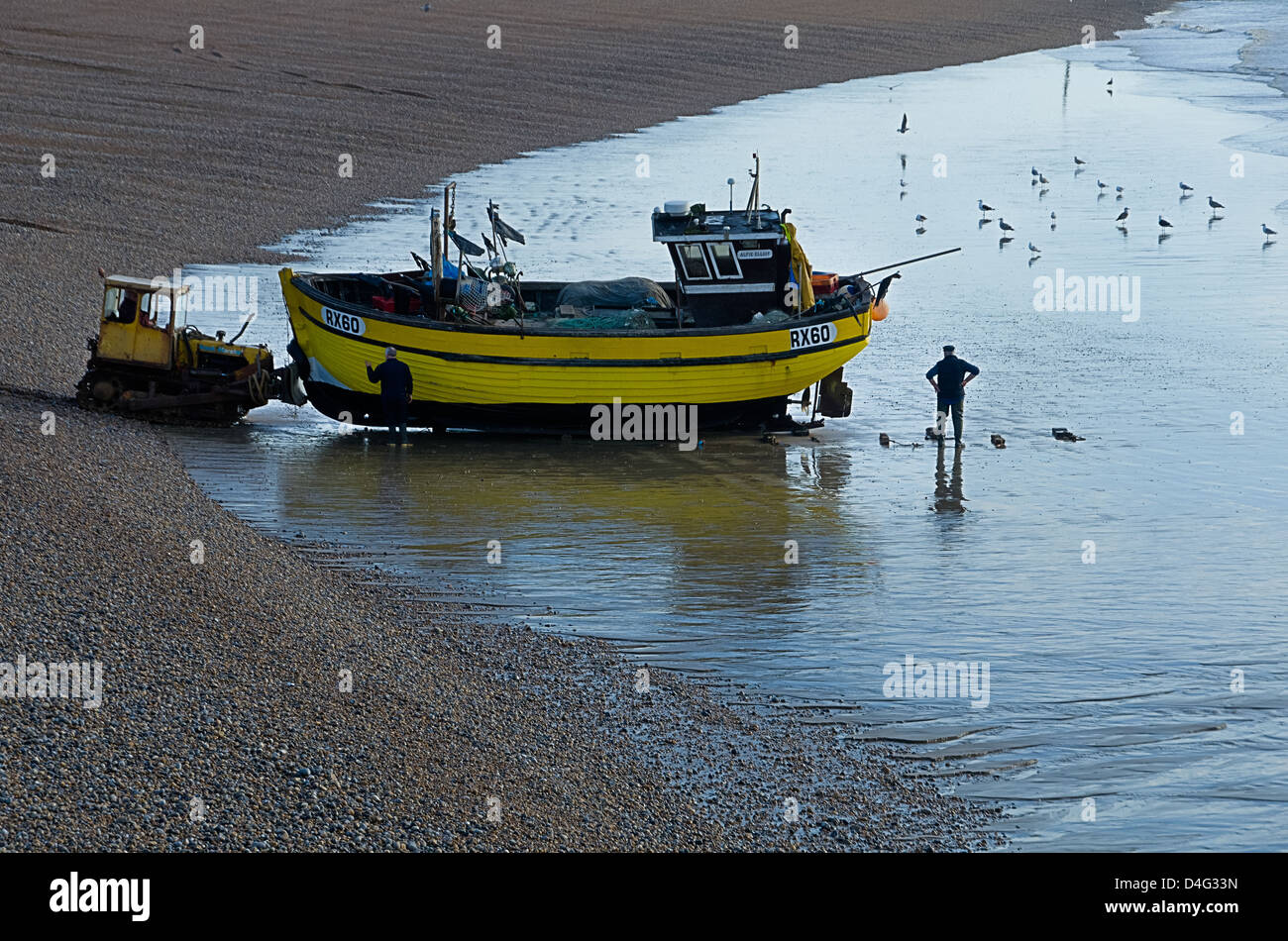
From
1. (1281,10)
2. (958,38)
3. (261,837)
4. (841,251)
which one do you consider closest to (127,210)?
(841,251)

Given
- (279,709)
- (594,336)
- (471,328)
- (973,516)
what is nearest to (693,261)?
(594,336)

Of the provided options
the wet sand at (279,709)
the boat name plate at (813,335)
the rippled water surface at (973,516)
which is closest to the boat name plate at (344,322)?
the rippled water surface at (973,516)

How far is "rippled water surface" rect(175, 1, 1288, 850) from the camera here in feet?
37.2

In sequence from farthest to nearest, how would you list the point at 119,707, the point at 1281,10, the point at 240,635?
the point at 1281,10 → the point at 240,635 → the point at 119,707

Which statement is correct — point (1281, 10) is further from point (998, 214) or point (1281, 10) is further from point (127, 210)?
point (127, 210)

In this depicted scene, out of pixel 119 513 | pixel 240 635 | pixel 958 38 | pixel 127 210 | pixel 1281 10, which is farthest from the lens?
pixel 1281 10

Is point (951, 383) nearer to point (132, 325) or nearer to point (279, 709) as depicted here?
point (132, 325)

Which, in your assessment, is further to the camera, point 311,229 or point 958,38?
point 958,38

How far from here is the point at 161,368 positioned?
18.0 metres

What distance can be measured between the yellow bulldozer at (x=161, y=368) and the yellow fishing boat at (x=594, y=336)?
935mm

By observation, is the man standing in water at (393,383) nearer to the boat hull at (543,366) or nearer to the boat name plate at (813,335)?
the boat hull at (543,366)

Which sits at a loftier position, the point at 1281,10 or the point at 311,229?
the point at 1281,10
